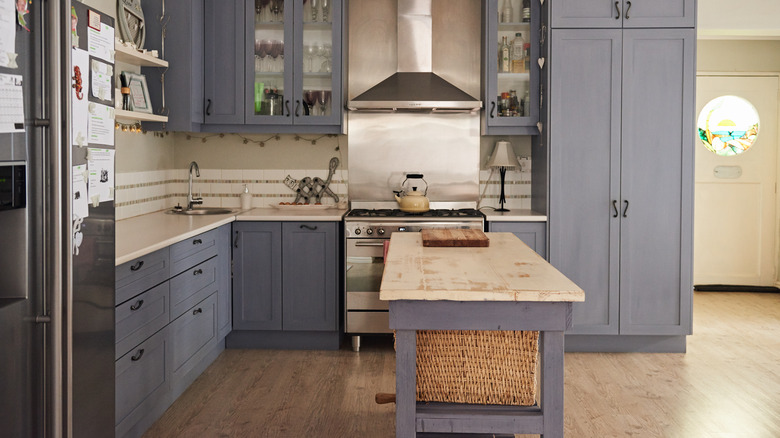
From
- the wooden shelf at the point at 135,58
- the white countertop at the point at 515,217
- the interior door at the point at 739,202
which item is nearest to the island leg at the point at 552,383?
the white countertop at the point at 515,217

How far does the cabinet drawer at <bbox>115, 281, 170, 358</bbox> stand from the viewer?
9.87 ft

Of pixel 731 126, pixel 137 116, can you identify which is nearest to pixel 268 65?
pixel 137 116

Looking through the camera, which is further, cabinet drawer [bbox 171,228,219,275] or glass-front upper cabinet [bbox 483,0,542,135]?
glass-front upper cabinet [bbox 483,0,542,135]

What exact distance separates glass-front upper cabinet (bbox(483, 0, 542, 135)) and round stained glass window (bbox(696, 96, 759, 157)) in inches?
120

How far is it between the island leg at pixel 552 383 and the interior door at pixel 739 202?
531 centimetres

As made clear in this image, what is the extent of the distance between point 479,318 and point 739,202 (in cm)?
570

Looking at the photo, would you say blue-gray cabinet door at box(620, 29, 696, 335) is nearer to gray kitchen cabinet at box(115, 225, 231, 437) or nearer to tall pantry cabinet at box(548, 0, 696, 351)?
tall pantry cabinet at box(548, 0, 696, 351)

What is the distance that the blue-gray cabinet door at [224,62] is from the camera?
16.3 ft

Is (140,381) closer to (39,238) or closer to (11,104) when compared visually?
(39,238)

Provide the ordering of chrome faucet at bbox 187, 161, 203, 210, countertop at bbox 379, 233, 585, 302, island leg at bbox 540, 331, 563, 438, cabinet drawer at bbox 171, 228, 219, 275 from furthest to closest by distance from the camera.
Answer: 1. chrome faucet at bbox 187, 161, 203, 210
2. cabinet drawer at bbox 171, 228, 219, 275
3. island leg at bbox 540, 331, 563, 438
4. countertop at bbox 379, 233, 585, 302

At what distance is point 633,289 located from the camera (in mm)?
4824

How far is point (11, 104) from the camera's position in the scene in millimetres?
2105

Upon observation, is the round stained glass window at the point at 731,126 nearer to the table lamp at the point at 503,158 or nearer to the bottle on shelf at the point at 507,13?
the table lamp at the point at 503,158

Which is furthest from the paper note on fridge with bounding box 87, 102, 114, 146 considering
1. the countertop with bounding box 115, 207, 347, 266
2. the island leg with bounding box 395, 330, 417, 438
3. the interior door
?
the interior door
